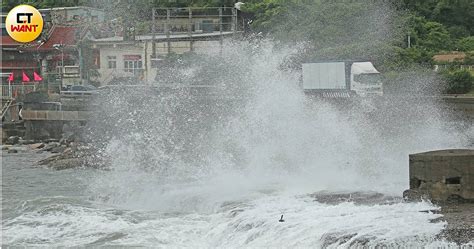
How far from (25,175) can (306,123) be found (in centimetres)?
931

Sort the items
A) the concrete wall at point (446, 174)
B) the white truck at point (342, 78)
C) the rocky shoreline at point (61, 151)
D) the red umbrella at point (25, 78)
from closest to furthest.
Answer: the concrete wall at point (446, 174)
the rocky shoreline at point (61, 151)
the white truck at point (342, 78)
the red umbrella at point (25, 78)

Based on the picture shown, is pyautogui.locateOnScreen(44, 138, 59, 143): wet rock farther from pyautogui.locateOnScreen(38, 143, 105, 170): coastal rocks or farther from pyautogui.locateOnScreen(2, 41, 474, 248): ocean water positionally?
pyautogui.locateOnScreen(38, 143, 105, 170): coastal rocks

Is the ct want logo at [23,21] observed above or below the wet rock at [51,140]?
above

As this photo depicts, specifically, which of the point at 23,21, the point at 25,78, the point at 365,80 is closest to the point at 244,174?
the point at 365,80

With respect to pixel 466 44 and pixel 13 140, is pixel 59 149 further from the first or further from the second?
pixel 466 44

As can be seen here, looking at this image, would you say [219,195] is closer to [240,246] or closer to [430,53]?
[240,246]

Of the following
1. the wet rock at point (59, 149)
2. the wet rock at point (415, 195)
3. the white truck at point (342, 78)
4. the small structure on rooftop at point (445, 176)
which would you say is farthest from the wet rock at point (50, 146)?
the small structure on rooftop at point (445, 176)

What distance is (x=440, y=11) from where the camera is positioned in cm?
3641

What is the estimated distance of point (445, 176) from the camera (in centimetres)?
1280

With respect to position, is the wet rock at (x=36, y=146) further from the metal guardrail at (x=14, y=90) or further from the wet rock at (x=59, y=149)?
the metal guardrail at (x=14, y=90)

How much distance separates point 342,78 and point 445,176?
600 inches

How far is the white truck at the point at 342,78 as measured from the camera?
2655 cm

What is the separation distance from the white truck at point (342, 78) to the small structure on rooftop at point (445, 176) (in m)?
13.1

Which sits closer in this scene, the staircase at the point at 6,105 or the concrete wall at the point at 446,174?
the concrete wall at the point at 446,174
